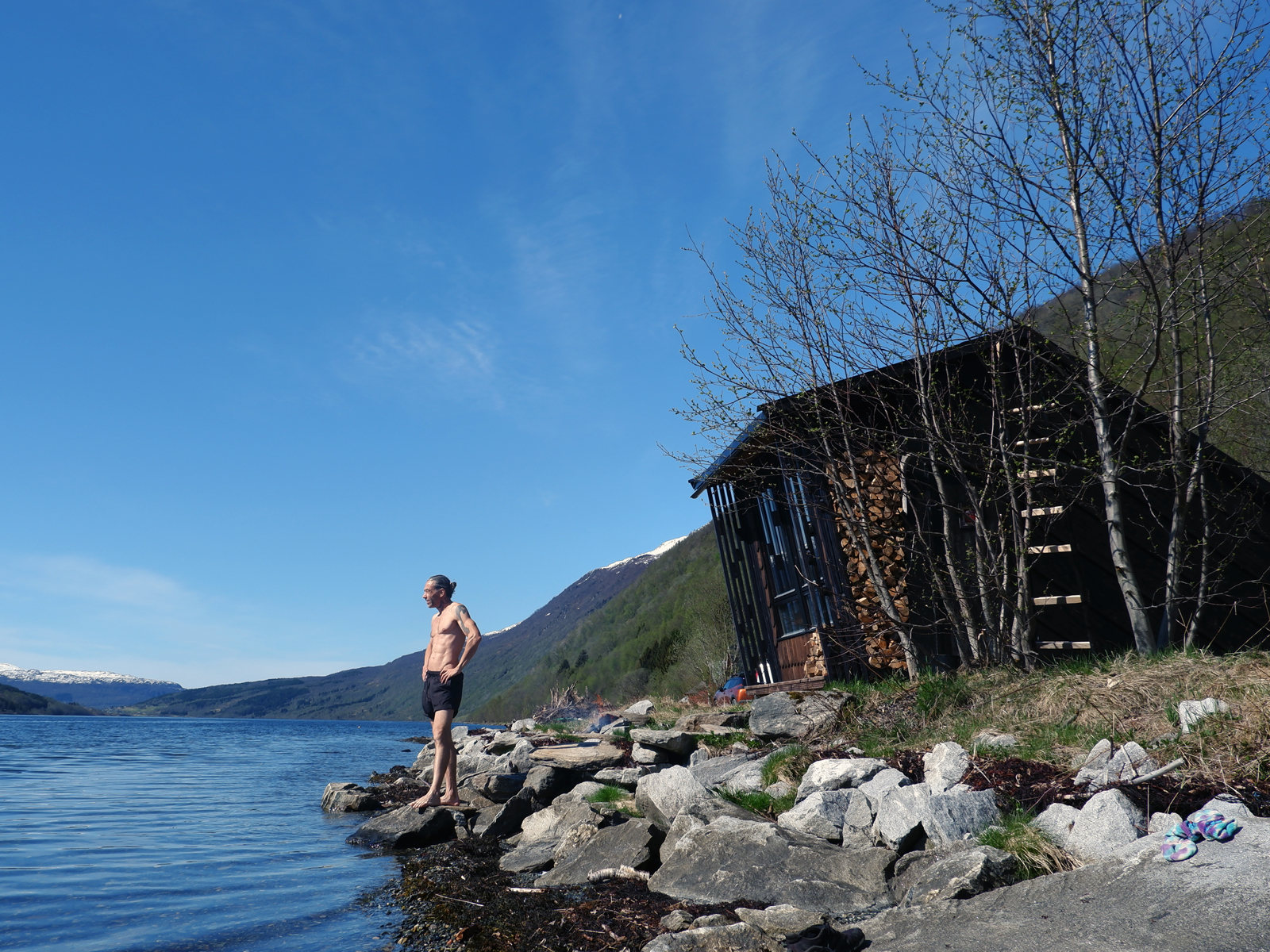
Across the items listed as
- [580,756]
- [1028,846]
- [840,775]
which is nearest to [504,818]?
[580,756]

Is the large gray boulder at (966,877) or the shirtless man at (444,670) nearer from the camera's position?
the large gray boulder at (966,877)

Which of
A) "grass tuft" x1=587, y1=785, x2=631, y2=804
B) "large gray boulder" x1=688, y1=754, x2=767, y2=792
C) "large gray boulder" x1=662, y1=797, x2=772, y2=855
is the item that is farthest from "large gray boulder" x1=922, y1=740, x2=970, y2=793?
"grass tuft" x1=587, y1=785, x2=631, y2=804

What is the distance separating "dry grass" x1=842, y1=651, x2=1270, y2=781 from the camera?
421 centimetres

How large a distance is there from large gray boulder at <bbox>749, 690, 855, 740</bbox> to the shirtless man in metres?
3.00

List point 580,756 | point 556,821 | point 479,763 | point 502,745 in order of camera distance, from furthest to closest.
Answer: point 502,745
point 479,763
point 580,756
point 556,821

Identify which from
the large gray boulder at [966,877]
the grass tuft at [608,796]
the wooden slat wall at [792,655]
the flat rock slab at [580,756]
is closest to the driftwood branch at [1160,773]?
the large gray boulder at [966,877]

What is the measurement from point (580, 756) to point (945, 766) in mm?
4852

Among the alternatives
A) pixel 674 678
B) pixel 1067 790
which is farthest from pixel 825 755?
pixel 674 678

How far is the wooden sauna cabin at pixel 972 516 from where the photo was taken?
8359mm

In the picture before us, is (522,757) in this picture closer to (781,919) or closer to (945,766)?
(945,766)

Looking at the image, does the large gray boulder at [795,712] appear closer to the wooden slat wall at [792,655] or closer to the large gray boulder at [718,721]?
the large gray boulder at [718,721]

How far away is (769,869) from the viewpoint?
169 inches

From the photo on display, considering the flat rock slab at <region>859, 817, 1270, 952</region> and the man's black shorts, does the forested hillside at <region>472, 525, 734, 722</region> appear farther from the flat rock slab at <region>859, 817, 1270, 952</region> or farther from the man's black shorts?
the flat rock slab at <region>859, 817, 1270, 952</region>

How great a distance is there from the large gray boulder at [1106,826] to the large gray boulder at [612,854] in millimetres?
2522
